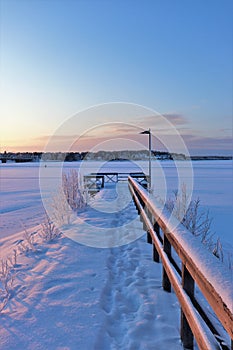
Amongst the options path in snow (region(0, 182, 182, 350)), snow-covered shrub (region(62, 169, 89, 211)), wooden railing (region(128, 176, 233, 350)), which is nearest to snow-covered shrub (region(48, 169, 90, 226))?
snow-covered shrub (region(62, 169, 89, 211))

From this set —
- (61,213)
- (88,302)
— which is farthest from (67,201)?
(88,302)

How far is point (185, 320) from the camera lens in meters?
2.59

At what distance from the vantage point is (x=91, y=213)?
31.3ft

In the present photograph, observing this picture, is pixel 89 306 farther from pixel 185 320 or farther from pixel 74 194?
pixel 74 194

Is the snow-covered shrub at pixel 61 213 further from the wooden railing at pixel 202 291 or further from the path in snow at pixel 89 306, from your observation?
the wooden railing at pixel 202 291

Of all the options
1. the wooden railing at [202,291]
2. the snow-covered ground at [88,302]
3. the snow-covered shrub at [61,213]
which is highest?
the wooden railing at [202,291]

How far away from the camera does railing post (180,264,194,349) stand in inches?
95.8

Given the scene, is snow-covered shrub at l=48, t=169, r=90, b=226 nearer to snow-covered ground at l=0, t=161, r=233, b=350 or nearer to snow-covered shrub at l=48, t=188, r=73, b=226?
snow-covered shrub at l=48, t=188, r=73, b=226

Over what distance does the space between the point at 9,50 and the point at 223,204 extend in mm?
11803

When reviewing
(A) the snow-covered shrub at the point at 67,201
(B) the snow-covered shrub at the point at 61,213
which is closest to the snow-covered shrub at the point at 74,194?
(A) the snow-covered shrub at the point at 67,201

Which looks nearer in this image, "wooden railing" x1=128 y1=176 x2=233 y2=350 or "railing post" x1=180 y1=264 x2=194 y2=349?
"wooden railing" x1=128 y1=176 x2=233 y2=350

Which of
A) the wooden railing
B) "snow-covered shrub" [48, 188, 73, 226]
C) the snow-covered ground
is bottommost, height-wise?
the snow-covered ground

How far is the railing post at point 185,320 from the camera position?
7.98 ft

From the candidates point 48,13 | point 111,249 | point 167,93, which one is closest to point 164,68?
point 167,93
